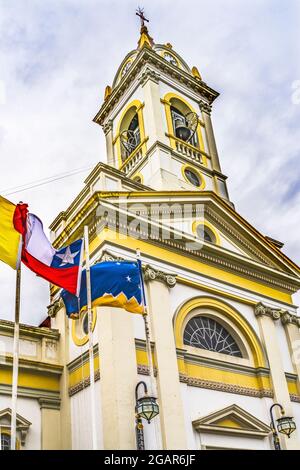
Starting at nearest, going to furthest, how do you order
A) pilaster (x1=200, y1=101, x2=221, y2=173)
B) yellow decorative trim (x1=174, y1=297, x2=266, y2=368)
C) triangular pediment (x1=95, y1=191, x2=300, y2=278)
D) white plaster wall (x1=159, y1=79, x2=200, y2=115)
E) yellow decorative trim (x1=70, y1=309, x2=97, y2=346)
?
yellow decorative trim (x1=70, y1=309, x2=97, y2=346) < yellow decorative trim (x1=174, y1=297, x2=266, y2=368) < triangular pediment (x1=95, y1=191, x2=300, y2=278) < pilaster (x1=200, y1=101, x2=221, y2=173) < white plaster wall (x1=159, y1=79, x2=200, y2=115)

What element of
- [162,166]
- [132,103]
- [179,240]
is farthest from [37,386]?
[132,103]

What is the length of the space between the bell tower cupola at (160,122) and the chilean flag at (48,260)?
8.35 metres

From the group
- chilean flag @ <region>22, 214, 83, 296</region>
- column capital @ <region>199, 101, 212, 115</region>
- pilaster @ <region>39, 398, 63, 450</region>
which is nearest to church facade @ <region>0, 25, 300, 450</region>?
pilaster @ <region>39, 398, 63, 450</region>

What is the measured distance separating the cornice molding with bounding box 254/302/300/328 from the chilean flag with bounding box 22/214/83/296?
7.64 m

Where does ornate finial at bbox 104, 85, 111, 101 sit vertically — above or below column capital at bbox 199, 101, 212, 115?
above

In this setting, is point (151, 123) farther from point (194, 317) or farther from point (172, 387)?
point (172, 387)

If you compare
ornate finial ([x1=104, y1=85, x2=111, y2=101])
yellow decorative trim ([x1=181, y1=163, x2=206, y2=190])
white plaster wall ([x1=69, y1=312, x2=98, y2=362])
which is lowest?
white plaster wall ([x1=69, y1=312, x2=98, y2=362])

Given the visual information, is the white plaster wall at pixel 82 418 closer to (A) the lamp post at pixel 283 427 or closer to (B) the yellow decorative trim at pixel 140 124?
(A) the lamp post at pixel 283 427

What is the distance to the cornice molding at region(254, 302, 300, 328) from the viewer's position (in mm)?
17141

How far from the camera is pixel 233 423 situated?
47.6 ft

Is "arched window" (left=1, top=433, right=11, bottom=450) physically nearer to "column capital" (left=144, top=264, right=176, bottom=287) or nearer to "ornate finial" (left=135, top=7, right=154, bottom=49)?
"column capital" (left=144, top=264, right=176, bottom=287)

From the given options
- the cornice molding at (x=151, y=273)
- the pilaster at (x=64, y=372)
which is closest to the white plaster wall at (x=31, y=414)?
the pilaster at (x=64, y=372)
